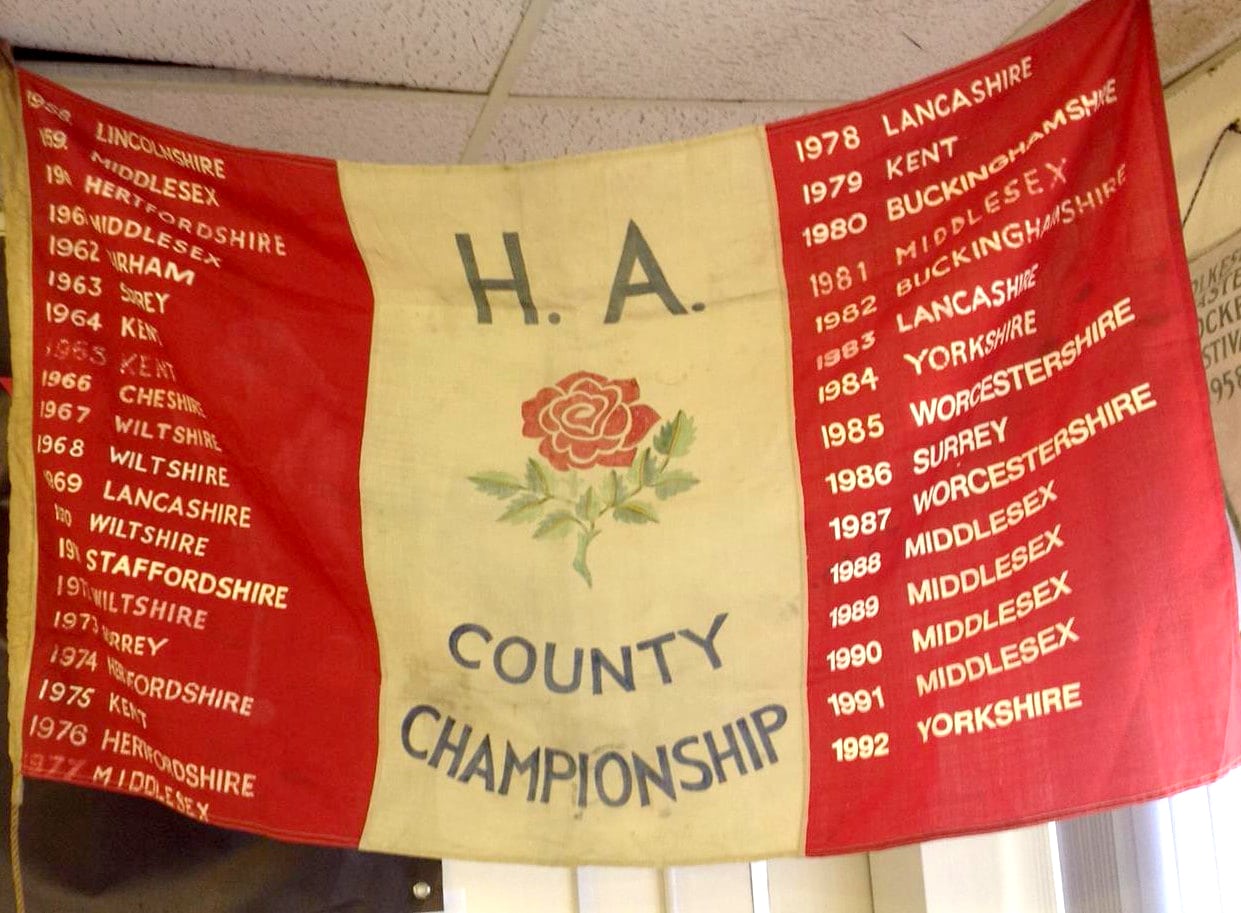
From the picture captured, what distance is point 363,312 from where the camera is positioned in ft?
4.85

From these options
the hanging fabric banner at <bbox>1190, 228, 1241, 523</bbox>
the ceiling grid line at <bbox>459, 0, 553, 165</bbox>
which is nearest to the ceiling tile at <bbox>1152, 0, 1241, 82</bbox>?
the hanging fabric banner at <bbox>1190, 228, 1241, 523</bbox>

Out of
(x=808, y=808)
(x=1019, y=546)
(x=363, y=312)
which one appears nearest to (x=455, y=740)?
(x=808, y=808)

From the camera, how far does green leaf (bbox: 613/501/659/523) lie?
1.39m

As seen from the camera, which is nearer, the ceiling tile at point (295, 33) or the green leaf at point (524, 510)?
the green leaf at point (524, 510)

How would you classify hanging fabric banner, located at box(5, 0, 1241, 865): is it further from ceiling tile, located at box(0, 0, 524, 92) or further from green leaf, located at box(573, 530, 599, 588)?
ceiling tile, located at box(0, 0, 524, 92)

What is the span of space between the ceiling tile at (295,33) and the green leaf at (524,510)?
2.01 ft

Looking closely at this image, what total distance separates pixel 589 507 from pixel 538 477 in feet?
0.22

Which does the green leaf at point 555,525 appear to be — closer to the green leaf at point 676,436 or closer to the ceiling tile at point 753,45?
the green leaf at point 676,436

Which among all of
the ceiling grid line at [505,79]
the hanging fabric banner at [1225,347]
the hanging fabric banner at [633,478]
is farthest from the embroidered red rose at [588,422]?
the hanging fabric banner at [1225,347]

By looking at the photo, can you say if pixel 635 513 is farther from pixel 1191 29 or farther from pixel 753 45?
pixel 1191 29

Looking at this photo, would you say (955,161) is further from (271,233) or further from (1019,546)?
(271,233)

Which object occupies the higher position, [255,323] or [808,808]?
[255,323]

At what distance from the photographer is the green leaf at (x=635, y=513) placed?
4.57ft

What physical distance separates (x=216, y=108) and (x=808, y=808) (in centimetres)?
119
